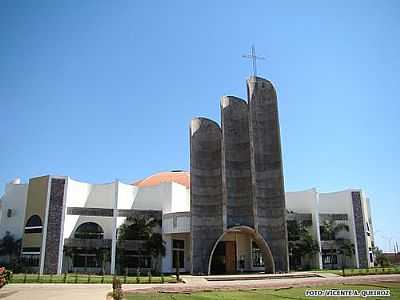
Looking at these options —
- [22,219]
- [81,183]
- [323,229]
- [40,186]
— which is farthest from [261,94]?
[22,219]

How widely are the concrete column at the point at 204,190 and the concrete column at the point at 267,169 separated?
→ 12.6 feet

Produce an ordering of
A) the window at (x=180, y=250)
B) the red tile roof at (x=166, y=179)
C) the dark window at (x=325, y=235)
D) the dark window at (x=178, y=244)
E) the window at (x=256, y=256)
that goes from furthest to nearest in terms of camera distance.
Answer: the red tile roof at (x=166, y=179) < the dark window at (x=325, y=235) < the window at (x=256, y=256) < the dark window at (x=178, y=244) < the window at (x=180, y=250)

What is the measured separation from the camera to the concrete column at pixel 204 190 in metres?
36.9

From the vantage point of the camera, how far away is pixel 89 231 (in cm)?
4191

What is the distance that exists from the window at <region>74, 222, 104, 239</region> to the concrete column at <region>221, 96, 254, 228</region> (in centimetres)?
1462

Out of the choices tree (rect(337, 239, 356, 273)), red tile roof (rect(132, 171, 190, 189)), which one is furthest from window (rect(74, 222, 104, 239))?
tree (rect(337, 239, 356, 273))

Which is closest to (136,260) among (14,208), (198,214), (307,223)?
(198,214)

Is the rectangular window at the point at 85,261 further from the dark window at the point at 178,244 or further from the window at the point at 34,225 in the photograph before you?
the dark window at the point at 178,244

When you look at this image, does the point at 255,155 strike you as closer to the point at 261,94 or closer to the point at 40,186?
the point at 261,94

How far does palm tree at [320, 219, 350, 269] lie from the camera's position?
1848 inches

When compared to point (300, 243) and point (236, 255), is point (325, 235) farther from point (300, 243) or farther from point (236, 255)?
point (236, 255)

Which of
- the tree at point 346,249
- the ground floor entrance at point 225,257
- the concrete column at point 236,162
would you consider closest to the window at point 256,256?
the ground floor entrance at point 225,257

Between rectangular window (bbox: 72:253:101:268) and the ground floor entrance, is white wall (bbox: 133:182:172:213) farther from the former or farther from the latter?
rectangular window (bbox: 72:253:101:268)

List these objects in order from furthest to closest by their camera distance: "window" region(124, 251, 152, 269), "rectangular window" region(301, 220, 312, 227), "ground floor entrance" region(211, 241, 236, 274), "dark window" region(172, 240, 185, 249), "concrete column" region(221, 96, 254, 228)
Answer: "rectangular window" region(301, 220, 312, 227), "dark window" region(172, 240, 185, 249), "ground floor entrance" region(211, 241, 236, 274), "window" region(124, 251, 152, 269), "concrete column" region(221, 96, 254, 228)
